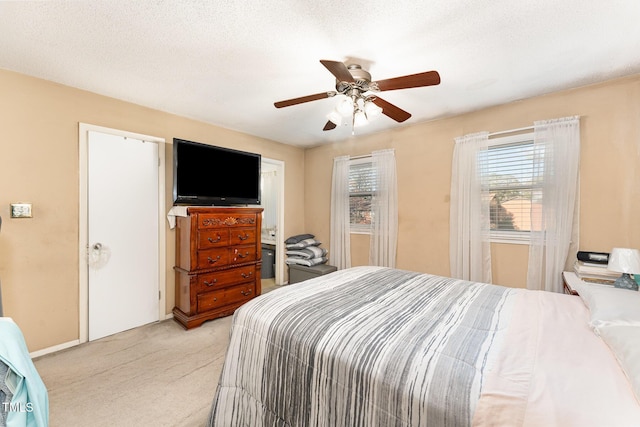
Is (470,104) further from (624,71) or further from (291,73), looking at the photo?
(291,73)

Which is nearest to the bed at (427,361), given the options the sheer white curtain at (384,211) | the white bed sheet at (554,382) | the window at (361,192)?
the white bed sheet at (554,382)

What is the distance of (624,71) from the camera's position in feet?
7.00

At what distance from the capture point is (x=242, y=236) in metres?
3.30

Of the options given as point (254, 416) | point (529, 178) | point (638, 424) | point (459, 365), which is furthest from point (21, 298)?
point (529, 178)

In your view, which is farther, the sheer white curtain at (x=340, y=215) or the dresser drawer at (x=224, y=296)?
the sheer white curtain at (x=340, y=215)

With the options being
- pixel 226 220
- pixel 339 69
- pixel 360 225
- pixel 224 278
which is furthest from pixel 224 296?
pixel 339 69

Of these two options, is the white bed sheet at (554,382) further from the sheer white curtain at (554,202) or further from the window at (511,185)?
the window at (511,185)

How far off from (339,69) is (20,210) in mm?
2894

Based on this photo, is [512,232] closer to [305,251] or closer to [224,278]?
[305,251]

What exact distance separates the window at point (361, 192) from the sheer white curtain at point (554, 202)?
74.4 inches

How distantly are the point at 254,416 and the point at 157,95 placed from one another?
2.95 meters

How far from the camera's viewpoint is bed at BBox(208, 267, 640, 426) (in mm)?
825

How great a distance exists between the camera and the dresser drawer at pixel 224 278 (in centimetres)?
291

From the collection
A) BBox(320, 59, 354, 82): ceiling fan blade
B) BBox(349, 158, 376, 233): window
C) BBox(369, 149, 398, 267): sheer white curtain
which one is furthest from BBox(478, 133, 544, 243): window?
BBox(320, 59, 354, 82): ceiling fan blade
